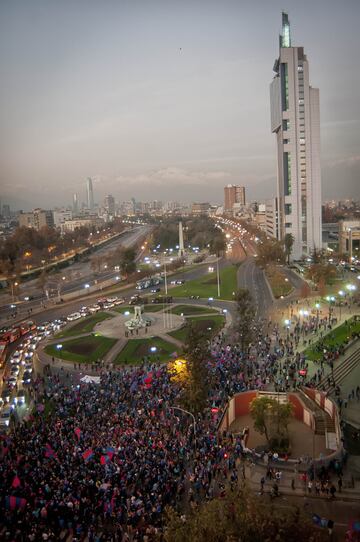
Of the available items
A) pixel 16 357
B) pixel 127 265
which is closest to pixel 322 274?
A: pixel 127 265

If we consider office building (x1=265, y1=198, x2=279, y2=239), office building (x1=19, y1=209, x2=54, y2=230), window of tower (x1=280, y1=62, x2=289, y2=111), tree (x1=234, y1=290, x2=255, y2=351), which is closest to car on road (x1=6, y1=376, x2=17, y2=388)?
tree (x1=234, y1=290, x2=255, y2=351)

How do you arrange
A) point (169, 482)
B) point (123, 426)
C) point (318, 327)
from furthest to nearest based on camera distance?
point (318, 327), point (123, 426), point (169, 482)

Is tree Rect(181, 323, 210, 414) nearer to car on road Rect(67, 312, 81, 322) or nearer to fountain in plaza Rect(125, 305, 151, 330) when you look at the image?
fountain in plaza Rect(125, 305, 151, 330)

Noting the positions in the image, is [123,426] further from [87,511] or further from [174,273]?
[174,273]

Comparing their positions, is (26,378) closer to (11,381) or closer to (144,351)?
(11,381)

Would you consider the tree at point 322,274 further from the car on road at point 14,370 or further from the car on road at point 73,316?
the car on road at point 14,370

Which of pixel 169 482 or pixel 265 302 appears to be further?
pixel 265 302

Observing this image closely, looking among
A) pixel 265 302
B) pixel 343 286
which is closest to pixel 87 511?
pixel 265 302
